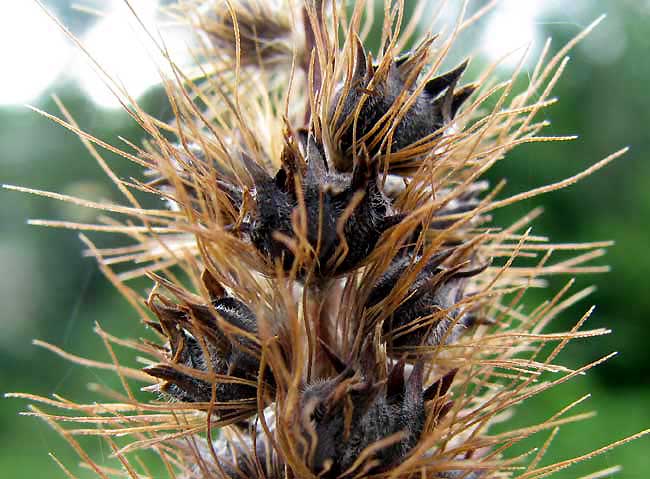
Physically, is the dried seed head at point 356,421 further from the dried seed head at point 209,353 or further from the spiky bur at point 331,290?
the dried seed head at point 209,353

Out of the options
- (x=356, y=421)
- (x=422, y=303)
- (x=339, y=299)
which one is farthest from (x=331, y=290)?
A: (x=356, y=421)

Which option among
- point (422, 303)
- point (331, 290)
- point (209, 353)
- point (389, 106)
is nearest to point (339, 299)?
point (331, 290)

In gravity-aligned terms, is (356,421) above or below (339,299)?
below

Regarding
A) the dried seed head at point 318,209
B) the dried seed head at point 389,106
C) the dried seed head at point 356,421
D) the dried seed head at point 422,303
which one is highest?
the dried seed head at point 389,106

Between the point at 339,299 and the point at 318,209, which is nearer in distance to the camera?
the point at 318,209

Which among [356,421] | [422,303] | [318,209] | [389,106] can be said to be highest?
[389,106]

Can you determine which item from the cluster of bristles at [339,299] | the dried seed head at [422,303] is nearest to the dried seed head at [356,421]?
the cluster of bristles at [339,299]

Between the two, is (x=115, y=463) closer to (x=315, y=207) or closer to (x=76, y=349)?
(x=76, y=349)

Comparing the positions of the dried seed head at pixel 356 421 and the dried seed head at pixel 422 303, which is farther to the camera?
the dried seed head at pixel 422 303

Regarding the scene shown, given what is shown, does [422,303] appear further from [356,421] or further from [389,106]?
[389,106]
